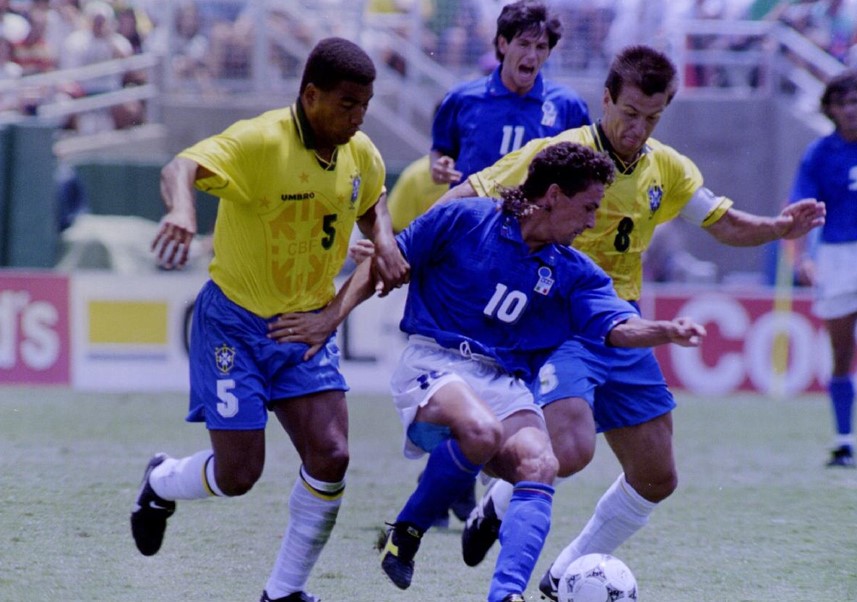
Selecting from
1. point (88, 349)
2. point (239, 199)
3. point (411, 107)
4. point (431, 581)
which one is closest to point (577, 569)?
point (431, 581)

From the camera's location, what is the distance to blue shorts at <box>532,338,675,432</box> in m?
5.71

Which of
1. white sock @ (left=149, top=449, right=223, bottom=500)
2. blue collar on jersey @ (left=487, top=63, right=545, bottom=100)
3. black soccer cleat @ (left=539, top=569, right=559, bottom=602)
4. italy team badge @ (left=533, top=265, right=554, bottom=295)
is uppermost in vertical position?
blue collar on jersey @ (left=487, top=63, right=545, bottom=100)

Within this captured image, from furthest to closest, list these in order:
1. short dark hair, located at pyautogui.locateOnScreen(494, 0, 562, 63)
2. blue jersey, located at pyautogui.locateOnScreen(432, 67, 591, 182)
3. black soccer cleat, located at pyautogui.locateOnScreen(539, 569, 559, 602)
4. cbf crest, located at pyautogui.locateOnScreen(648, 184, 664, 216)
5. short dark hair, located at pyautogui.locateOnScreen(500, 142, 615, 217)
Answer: blue jersey, located at pyautogui.locateOnScreen(432, 67, 591, 182), short dark hair, located at pyautogui.locateOnScreen(494, 0, 562, 63), cbf crest, located at pyautogui.locateOnScreen(648, 184, 664, 216), black soccer cleat, located at pyautogui.locateOnScreen(539, 569, 559, 602), short dark hair, located at pyautogui.locateOnScreen(500, 142, 615, 217)

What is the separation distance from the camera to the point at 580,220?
5.35 m

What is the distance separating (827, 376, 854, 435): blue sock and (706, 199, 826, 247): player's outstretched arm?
12.2 feet

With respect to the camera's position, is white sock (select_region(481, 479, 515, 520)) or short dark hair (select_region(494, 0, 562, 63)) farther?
short dark hair (select_region(494, 0, 562, 63))

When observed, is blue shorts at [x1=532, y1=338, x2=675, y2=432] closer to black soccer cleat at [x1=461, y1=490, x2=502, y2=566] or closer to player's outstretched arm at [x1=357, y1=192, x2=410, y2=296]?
black soccer cleat at [x1=461, y1=490, x2=502, y2=566]

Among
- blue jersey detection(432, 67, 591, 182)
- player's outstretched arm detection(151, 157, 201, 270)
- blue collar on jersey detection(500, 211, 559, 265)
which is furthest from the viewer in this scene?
blue jersey detection(432, 67, 591, 182)

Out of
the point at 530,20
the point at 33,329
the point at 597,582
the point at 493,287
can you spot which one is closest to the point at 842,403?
the point at 530,20

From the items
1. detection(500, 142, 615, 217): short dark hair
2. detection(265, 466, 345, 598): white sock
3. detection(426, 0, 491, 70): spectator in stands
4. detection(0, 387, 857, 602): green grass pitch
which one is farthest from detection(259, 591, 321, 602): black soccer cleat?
detection(426, 0, 491, 70): spectator in stands

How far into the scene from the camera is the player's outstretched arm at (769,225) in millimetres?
6234

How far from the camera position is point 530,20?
708 cm

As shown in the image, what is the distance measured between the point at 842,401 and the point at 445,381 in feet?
17.5

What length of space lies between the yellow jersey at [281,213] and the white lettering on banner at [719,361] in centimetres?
923
